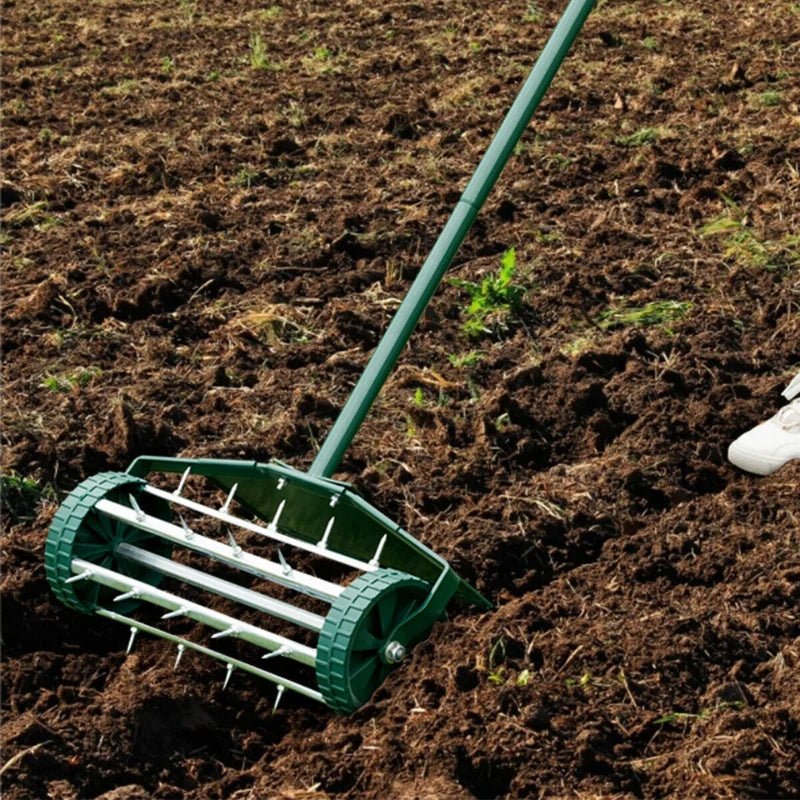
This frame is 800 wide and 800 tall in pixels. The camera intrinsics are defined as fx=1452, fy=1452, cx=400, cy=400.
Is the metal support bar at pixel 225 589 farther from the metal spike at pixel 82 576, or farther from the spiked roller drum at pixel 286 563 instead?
the metal spike at pixel 82 576

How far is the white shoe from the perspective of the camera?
386cm

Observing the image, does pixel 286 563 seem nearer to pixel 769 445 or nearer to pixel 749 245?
pixel 769 445

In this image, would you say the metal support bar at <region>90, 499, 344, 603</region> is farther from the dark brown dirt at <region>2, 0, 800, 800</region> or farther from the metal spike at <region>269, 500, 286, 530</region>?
the dark brown dirt at <region>2, 0, 800, 800</region>

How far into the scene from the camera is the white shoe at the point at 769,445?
3.86 metres

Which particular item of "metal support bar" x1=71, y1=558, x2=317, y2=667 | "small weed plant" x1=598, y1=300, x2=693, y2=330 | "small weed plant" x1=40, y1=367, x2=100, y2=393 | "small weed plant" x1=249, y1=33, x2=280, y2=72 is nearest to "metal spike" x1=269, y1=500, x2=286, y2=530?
"metal support bar" x1=71, y1=558, x2=317, y2=667

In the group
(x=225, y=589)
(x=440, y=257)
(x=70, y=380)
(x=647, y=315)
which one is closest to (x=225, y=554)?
(x=225, y=589)

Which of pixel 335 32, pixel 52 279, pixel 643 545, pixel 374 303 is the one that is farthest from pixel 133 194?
pixel 643 545

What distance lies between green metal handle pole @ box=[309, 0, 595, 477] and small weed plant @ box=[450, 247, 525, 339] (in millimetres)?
953

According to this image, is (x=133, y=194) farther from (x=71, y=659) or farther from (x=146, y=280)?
(x=71, y=659)

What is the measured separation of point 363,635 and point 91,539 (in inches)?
29.7

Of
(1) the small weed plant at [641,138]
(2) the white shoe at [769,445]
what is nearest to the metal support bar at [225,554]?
(2) the white shoe at [769,445]

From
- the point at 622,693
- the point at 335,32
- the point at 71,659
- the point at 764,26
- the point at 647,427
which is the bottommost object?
the point at 71,659

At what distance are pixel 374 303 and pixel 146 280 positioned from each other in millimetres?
776

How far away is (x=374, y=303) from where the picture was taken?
4.81m
